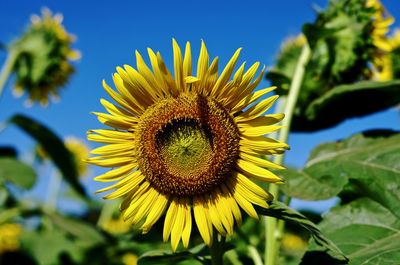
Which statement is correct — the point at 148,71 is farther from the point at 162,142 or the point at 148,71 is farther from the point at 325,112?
the point at 325,112

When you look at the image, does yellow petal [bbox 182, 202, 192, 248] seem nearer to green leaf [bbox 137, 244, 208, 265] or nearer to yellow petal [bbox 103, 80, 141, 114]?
green leaf [bbox 137, 244, 208, 265]

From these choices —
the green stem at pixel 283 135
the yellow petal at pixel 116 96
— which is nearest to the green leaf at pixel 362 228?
the green stem at pixel 283 135

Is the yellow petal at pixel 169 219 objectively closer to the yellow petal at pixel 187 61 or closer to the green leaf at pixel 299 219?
the green leaf at pixel 299 219

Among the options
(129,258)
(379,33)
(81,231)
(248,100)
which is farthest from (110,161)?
(129,258)

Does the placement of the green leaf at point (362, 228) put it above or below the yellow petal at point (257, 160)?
below

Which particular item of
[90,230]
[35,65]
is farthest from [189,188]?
[35,65]

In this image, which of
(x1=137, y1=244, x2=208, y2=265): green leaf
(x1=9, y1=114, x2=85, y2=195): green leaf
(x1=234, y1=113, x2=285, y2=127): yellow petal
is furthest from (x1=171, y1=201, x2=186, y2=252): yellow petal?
(x1=9, y1=114, x2=85, y2=195): green leaf
